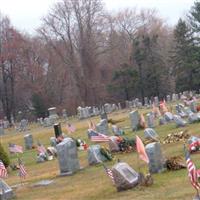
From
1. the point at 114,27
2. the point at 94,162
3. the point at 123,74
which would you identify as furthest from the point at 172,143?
the point at 114,27

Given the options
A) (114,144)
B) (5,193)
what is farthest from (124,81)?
(5,193)

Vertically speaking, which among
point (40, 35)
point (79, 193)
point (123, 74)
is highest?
point (40, 35)

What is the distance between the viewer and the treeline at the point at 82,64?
222 feet

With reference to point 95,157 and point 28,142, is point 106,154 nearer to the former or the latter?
point 95,157

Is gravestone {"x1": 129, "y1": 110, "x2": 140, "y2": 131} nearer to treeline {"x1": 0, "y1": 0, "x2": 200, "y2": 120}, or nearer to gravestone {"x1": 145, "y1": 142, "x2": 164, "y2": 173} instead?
gravestone {"x1": 145, "y1": 142, "x2": 164, "y2": 173}

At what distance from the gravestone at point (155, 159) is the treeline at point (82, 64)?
164ft

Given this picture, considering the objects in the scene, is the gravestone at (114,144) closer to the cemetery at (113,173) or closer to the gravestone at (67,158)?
the cemetery at (113,173)

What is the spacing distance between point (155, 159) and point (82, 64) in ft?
189

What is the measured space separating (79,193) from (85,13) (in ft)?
193

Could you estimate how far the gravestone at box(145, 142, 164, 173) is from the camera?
15102 mm

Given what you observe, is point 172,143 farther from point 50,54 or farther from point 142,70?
point 50,54

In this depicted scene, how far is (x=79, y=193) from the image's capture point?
48.0 feet

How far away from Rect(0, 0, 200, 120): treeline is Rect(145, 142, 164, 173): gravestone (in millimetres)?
49900

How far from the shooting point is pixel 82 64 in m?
72.3
